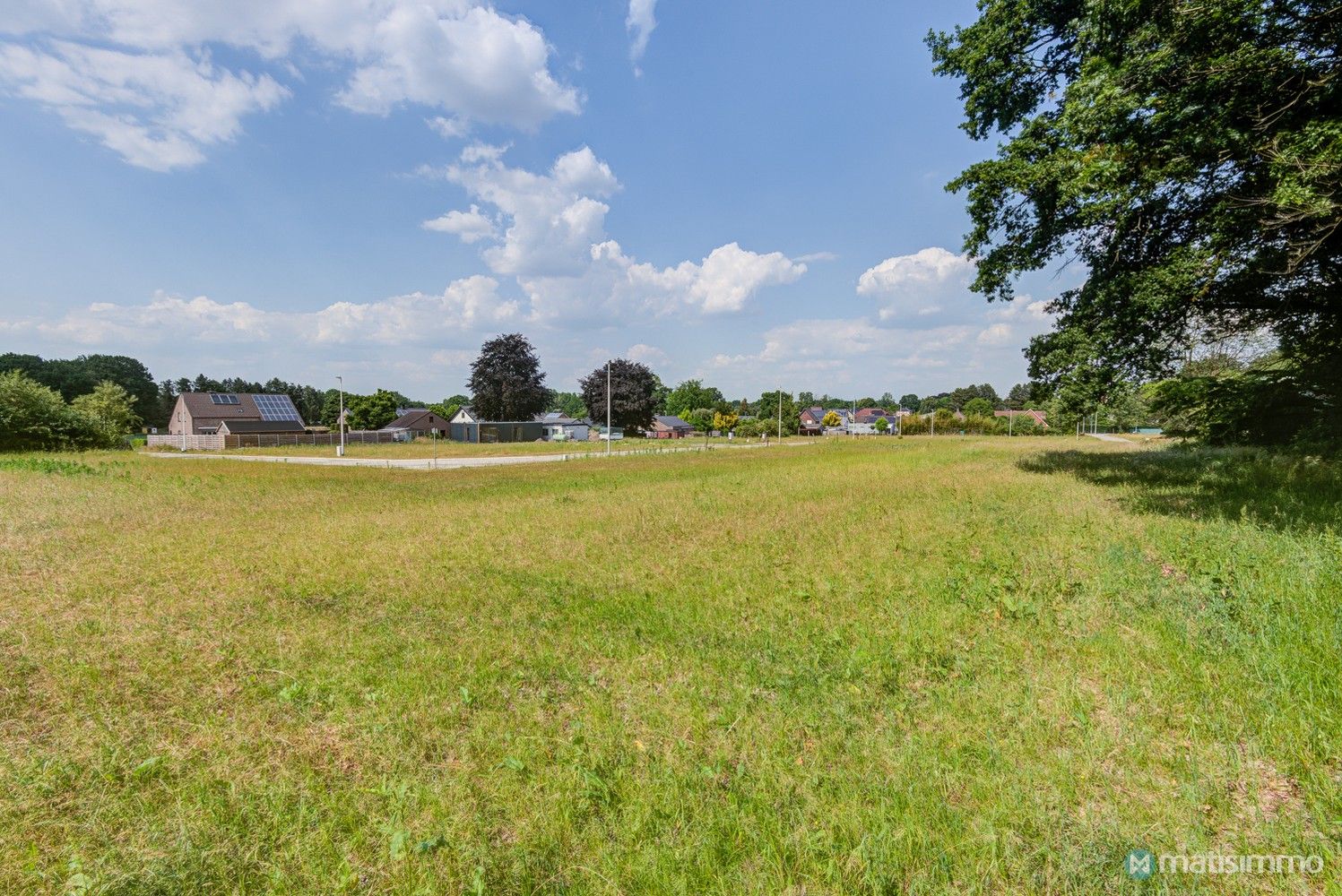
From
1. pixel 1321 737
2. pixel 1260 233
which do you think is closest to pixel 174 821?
pixel 1321 737

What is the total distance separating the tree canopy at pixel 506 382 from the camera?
74938mm

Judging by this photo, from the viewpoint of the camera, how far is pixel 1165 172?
32.9ft

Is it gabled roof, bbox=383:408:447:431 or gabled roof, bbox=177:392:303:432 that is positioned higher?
gabled roof, bbox=177:392:303:432

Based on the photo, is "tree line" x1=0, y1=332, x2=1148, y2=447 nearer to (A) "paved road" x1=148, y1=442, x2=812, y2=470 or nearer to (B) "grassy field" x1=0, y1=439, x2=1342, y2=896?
(A) "paved road" x1=148, y1=442, x2=812, y2=470

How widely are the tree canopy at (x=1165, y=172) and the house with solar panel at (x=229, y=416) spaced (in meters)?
78.9

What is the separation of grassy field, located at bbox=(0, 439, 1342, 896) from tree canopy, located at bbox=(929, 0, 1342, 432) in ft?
16.6

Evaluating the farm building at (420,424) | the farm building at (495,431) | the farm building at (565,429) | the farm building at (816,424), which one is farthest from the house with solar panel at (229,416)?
the farm building at (816,424)

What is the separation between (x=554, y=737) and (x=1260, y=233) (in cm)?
1554

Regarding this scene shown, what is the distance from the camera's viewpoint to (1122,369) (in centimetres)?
1380

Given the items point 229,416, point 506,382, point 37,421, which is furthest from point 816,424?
point 37,421

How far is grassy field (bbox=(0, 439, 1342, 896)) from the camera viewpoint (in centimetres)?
293

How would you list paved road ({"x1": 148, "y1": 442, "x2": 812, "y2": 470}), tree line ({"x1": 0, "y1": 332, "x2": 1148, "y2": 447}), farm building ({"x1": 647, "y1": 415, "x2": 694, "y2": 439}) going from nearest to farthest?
1. paved road ({"x1": 148, "y1": 442, "x2": 812, "y2": 470})
2. tree line ({"x1": 0, "y1": 332, "x2": 1148, "y2": 447})
3. farm building ({"x1": 647, "y1": 415, "x2": 694, "y2": 439})

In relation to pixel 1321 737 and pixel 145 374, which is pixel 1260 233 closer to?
pixel 1321 737

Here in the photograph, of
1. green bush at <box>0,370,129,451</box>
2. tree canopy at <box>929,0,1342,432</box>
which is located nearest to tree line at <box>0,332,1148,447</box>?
green bush at <box>0,370,129,451</box>
